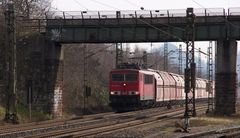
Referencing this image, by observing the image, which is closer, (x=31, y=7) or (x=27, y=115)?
(x=27, y=115)

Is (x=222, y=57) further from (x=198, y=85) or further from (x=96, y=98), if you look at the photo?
(x=198, y=85)

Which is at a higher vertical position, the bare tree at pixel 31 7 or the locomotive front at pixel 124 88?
the bare tree at pixel 31 7

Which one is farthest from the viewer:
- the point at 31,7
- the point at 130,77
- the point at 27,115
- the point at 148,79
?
the point at 31,7

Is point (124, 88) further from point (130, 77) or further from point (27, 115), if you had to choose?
point (27, 115)

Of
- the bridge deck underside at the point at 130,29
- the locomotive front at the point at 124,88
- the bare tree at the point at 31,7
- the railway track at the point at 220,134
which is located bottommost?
the railway track at the point at 220,134

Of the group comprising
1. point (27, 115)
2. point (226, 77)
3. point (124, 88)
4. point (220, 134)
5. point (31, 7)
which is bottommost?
point (220, 134)

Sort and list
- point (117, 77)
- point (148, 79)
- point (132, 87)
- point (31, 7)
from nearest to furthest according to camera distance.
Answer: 1. point (132, 87)
2. point (117, 77)
3. point (148, 79)
4. point (31, 7)

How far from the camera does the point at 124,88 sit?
46062 mm

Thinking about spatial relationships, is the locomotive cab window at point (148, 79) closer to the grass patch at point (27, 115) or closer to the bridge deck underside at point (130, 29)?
the bridge deck underside at point (130, 29)

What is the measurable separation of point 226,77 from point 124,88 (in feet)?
28.8

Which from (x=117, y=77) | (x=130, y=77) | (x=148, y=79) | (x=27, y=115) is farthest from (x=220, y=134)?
(x=148, y=79)

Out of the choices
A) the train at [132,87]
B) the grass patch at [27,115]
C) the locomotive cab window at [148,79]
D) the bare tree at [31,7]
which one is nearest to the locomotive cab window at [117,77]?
the train at [132,87]

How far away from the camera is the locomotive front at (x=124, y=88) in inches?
1795

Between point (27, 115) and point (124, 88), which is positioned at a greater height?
point (124, 88)
